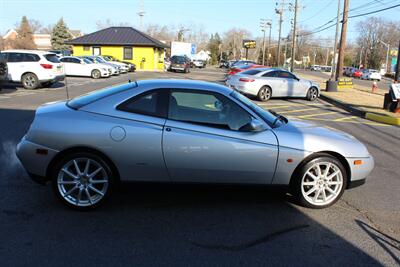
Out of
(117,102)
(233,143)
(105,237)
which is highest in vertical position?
(117,102)

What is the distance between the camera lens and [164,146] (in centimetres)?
423

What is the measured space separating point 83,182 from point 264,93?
13.6m

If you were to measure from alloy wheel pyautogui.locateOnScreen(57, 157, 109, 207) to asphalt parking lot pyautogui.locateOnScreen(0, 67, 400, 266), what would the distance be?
0.16 metres

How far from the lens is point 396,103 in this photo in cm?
1378

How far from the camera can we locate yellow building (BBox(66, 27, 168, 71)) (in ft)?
152

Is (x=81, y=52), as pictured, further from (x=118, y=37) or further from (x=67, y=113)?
(x=67, y=113)

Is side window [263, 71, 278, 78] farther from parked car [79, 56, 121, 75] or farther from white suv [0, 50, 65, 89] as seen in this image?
parked car [79, 56, 121, 75]

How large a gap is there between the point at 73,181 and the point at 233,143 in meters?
1.84

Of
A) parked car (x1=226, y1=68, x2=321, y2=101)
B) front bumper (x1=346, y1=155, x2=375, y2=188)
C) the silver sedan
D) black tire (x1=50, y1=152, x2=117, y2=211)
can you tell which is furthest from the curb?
black tire (x1=50, y1=152, x2=117, y2=211)

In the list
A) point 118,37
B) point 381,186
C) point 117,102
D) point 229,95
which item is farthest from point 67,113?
point 118,37

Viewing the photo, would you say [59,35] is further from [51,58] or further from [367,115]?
[367,115]

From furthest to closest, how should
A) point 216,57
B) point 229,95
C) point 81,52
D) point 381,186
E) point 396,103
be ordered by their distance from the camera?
point 216,57
point 81,52
point 396,103
point 381,186
point 229,95

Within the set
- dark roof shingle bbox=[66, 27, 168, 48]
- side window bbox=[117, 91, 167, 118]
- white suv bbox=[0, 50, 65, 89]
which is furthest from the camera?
dark roof shingle bbox=[66, 27, 168, 48]

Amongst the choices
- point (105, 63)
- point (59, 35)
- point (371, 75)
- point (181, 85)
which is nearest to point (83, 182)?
point (181, 85)
